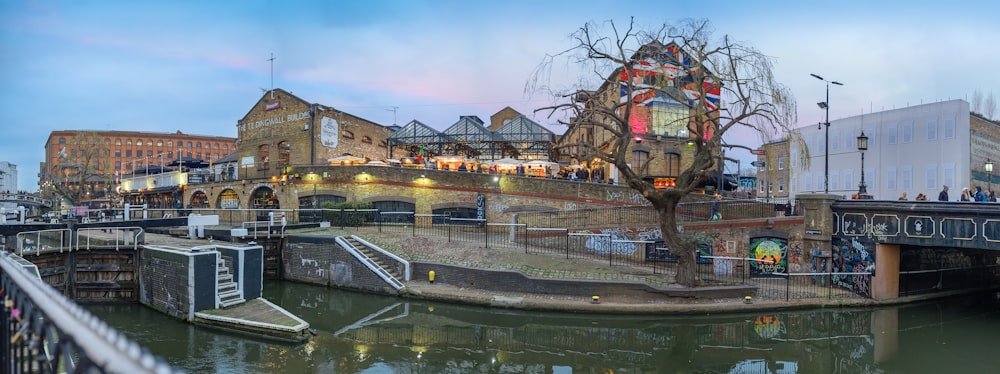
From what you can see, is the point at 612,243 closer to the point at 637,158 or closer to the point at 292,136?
the point at 637,158

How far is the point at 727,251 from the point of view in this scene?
19500mm

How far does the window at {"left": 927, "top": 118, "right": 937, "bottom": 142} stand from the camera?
28.2 meters

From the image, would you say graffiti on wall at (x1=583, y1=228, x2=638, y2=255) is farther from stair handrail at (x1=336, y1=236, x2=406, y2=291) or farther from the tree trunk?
stair handrail at (x1=336, y1=236, x2=406, y2=291)

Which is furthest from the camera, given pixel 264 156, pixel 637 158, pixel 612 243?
pixel 264 156

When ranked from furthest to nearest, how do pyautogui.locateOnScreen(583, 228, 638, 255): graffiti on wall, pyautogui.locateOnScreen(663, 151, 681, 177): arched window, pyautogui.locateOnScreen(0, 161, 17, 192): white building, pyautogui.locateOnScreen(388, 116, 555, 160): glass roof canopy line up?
pyautogui.locateOnScreen(0, 161, 17, 192): white building, pyautogui.locateOnScreen(388, 116, 555, 160): glass roof canopy, pyautogui.locateOnScreen(663, 151, 681, 177): arched window, pyautogui.locateOnScreen(583, 228, 638, 255): graffiti on wall

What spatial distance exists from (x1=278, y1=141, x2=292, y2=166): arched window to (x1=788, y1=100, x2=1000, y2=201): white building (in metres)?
30.6

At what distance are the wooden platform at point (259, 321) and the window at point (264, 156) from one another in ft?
77.7

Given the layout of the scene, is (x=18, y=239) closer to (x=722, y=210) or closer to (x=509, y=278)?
(x=509, y=278)

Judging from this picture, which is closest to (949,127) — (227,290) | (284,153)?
(227,290)

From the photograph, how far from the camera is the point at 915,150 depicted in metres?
29.2

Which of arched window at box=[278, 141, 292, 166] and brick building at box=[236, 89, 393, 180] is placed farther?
arched window at box=[278, 141, 292, 166]

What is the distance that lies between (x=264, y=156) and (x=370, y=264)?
22.4m

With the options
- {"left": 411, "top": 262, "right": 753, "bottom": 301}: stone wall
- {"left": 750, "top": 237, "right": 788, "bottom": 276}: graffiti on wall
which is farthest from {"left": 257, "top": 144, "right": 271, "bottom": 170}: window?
{"left": 750, "top": 237, "right": 788, "bottom": 276}: graffiti on wall

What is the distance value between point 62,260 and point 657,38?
20383 millimetres
